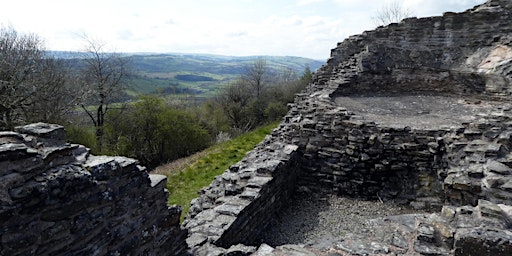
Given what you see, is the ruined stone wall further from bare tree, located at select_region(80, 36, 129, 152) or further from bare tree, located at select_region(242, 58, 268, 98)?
bare tree, located at select_region(242, 58, 268, 98)

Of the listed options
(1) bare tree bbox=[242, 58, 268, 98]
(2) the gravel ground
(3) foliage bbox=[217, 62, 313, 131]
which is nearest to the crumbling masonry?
(2) the gravel ground

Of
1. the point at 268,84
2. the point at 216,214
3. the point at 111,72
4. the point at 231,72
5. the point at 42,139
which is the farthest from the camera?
the point at 231,72

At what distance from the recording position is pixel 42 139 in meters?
3.31

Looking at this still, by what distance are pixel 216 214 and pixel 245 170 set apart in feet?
6.14

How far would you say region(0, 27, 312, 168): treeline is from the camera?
1381 cm

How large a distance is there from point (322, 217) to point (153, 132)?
52.8ft

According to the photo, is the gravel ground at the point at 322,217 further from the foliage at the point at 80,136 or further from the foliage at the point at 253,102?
the foliage at the point at 253,102

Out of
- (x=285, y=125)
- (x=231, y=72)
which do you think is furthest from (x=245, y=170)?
(x=231, y=72)

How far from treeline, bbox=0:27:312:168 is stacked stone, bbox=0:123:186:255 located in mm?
11747

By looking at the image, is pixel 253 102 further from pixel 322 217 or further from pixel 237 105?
pixel 322 217

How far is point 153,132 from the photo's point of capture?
21031mm

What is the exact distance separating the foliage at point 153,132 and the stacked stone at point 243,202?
13060 millimetres

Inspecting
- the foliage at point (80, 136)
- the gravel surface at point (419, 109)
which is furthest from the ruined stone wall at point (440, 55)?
the foliage at point (80, 136)

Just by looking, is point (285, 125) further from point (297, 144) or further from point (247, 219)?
point (247, 219)
